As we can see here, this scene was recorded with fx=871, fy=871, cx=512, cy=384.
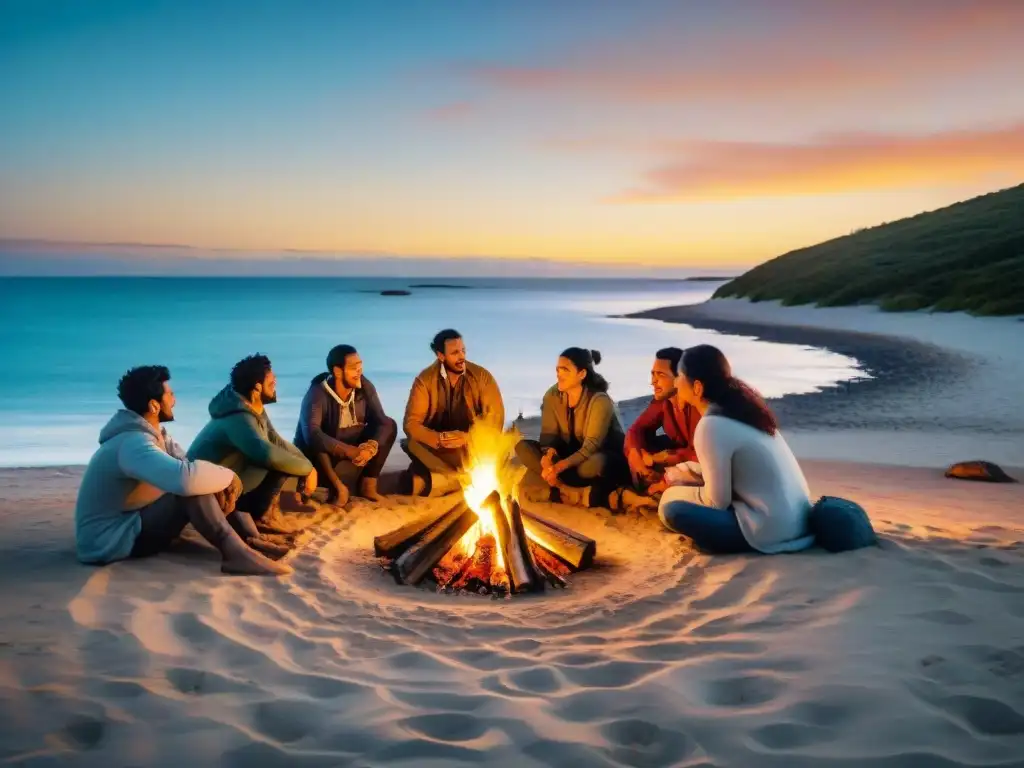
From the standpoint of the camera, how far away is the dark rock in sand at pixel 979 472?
336 inches

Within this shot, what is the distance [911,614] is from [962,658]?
53cm

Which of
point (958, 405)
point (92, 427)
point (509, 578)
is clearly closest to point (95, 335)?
point (92, 427)

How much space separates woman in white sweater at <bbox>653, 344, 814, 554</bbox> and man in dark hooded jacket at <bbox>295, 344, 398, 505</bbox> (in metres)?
3.06

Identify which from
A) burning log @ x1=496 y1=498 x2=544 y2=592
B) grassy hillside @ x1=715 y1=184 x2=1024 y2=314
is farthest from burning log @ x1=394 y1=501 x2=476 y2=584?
grassy hillside @ x1=715 y1=184 x2=1024 y2=314

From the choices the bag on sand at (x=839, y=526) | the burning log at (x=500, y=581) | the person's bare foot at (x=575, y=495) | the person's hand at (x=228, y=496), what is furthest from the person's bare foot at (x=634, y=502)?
the person's hand at (x=228, y=496)

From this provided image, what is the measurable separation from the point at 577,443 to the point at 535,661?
3.63 meters

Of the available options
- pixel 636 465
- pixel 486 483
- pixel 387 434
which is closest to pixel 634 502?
pixel 636 465

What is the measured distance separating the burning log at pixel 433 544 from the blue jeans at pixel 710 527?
53.6 inches

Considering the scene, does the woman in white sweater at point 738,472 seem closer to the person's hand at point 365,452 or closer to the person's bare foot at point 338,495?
the person's hand at point 365,452

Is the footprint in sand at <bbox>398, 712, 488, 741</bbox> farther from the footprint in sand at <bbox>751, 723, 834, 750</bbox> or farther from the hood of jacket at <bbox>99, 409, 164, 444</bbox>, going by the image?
the hood of jacket at <bbox>99, 409, 164, 444</bbox>

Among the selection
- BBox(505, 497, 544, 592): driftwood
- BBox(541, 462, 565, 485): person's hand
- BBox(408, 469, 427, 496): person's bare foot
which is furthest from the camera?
BBox(408, 469, 427, 496): person's bare foot

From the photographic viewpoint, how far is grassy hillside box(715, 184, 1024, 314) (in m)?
34.1

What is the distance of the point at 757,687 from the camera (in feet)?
12.2

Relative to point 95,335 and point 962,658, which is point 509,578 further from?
point 95,335
